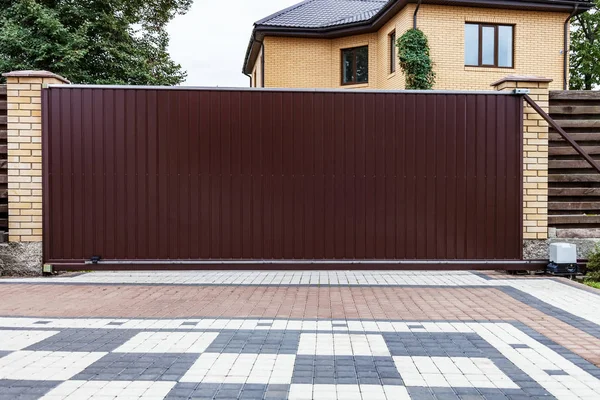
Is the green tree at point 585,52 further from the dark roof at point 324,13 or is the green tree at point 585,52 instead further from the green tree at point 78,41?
the green tree at point 78,41

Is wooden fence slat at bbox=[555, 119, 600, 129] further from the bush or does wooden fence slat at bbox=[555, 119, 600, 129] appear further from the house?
the house

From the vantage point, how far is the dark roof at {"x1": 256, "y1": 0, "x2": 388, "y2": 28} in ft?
73.6

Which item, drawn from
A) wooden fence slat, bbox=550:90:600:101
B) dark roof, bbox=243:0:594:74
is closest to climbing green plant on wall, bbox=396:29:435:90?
dark roof, bbox=243:0:594:74

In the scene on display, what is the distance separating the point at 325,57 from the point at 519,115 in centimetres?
1479

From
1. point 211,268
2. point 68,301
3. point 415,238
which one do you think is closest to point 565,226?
point 415,238

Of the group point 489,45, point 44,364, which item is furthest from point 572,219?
point 489,45

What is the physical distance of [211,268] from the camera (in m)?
8.67

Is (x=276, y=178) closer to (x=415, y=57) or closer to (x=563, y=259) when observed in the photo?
(x=563, y=259)

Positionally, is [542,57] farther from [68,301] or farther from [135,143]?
[68,301]

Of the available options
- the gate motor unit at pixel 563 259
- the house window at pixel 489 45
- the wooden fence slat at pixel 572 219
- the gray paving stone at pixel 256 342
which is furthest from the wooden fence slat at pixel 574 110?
the house window at pixel 489 45

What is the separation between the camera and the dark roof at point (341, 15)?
1906 cm

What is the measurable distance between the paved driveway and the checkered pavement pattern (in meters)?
0.01

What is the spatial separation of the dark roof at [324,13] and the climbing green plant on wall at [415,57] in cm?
387

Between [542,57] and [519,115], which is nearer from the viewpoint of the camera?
[519,115]
